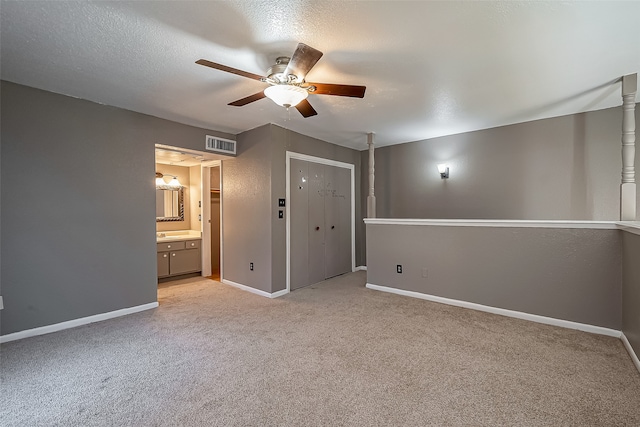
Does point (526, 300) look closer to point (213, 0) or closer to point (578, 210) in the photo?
point (578, 210)

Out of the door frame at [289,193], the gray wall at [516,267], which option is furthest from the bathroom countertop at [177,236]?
the gray wall at [516,267]

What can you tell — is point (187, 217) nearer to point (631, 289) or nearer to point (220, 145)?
point (220, 145)

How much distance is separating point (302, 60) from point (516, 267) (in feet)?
10.5

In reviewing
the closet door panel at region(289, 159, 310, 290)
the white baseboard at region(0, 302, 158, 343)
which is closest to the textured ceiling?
the closet door panel at region(289, 159, 310, 290)

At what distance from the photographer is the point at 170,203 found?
573cm

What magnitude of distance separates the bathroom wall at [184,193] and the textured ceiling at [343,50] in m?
2.29

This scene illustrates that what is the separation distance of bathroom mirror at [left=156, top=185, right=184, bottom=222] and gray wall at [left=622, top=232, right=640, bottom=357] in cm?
637

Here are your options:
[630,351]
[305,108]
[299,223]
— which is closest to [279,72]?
[305,108]

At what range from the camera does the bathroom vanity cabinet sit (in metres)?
5.01

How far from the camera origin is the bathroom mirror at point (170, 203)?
18.4 feet

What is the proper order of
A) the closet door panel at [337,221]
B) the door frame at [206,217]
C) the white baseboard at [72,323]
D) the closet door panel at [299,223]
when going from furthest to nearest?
1. the door frame at [206,217]
2. the closet door panel at [337,221]
3. the closet door panel at [299,223]
4. the white baseboard at [72,323]

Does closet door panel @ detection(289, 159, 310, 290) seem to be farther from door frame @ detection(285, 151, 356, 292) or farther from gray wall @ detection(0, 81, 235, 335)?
gray wall @ detection(0, 81, 235, 335)

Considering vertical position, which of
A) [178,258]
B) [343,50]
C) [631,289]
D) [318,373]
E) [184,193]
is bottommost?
[318,373]

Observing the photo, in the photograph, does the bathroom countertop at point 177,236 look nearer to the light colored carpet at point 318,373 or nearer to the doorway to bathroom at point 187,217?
the doorway to bathroom at point 187,217
